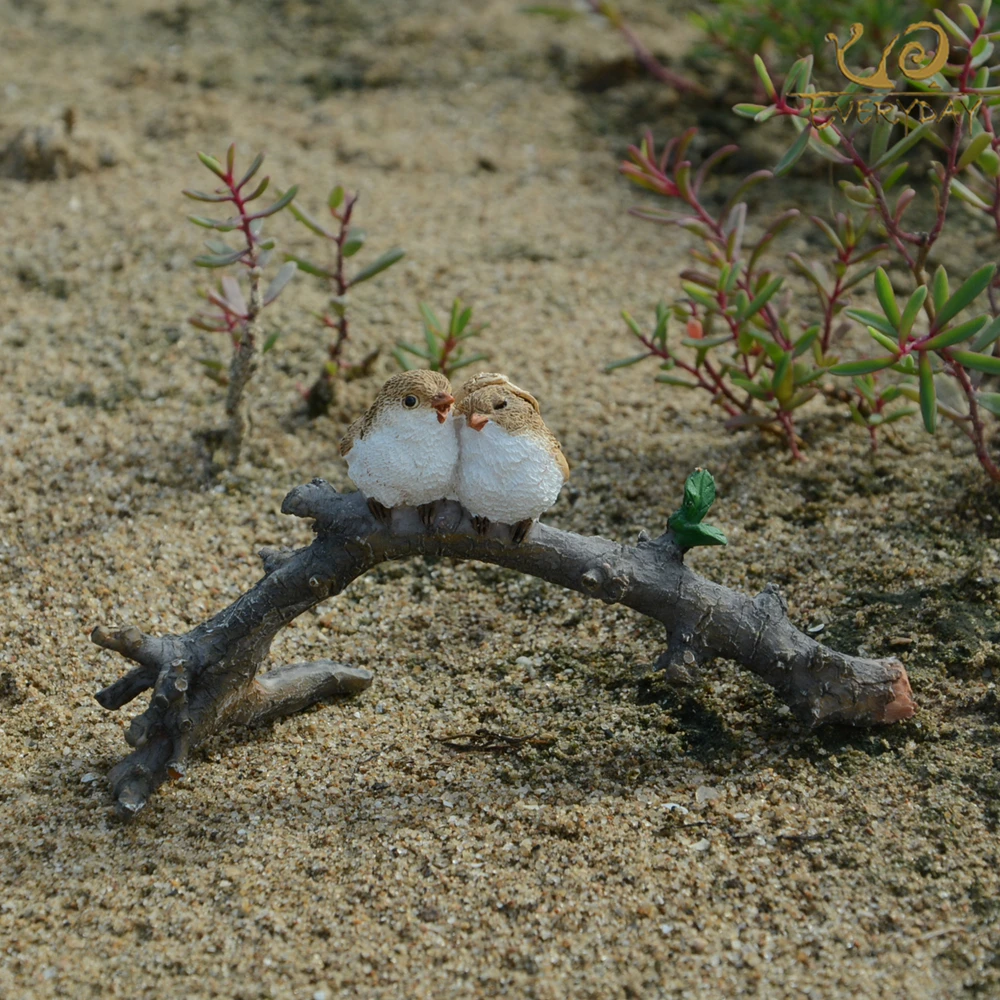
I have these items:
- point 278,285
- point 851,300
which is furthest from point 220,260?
point 851,300

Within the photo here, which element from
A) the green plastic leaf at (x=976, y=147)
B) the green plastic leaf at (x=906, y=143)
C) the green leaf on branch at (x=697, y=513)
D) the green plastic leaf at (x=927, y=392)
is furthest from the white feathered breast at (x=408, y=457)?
the green plastic leaf at (x=976, y=147)

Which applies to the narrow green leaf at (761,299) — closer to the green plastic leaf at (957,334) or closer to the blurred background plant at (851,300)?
the blurred background plant at (851,300)

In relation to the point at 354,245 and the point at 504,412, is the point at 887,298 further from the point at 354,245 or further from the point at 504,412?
the point at 354,245

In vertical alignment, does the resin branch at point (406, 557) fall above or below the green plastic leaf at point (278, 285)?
below

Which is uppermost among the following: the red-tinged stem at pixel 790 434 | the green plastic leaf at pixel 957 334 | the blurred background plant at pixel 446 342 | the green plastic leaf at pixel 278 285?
the green plastic leaf at pixel 957 334

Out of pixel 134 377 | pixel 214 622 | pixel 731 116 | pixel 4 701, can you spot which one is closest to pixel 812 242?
pixel 731 116

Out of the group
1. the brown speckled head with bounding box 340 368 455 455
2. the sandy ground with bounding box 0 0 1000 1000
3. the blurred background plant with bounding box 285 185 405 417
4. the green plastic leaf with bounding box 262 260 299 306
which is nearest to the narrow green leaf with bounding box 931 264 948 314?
the sandy ground with bounding box 0 0 1000 1000

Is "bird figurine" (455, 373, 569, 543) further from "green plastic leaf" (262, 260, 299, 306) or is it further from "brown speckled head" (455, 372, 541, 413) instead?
"green plastic leaf" (262, 260, 299, 306)

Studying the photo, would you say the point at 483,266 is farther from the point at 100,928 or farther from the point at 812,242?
the point at 100,928
